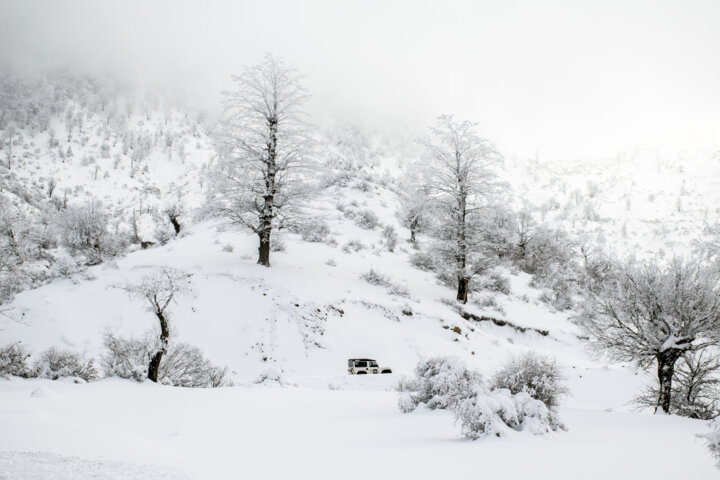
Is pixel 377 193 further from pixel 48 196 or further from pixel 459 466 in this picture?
pixel 48 196

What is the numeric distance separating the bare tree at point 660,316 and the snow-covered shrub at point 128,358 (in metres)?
11.0

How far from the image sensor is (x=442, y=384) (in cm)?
754

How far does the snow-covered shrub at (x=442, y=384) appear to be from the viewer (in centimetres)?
734

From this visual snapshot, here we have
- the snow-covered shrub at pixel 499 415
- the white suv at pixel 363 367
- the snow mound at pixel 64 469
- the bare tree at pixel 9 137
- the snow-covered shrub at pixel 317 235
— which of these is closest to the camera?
the snow mound at pixel 64 469

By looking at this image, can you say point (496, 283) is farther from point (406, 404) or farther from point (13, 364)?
point (13, 364)

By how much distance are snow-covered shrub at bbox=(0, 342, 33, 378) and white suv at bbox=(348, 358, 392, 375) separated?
8.76 meters

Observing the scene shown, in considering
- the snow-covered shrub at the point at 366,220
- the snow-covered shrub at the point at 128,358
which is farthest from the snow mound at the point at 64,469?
the snow-covered shrub at the point at 366,220

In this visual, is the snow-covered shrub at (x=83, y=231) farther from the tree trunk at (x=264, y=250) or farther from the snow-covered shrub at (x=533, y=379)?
the snow-covered shrub at (x=533, y=379)

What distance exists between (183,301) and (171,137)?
62382 mm

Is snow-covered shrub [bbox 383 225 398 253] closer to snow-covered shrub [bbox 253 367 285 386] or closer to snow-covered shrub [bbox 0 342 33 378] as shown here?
snow-covered shrub [bbox 253 367 285 386]

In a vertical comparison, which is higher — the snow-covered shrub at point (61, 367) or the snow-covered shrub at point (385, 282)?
the snow-covered shrub at point (385, 282)

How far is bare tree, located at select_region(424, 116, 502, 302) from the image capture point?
65.8 feet

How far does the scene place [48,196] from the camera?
47.8 metres

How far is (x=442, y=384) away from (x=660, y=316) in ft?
18.2
